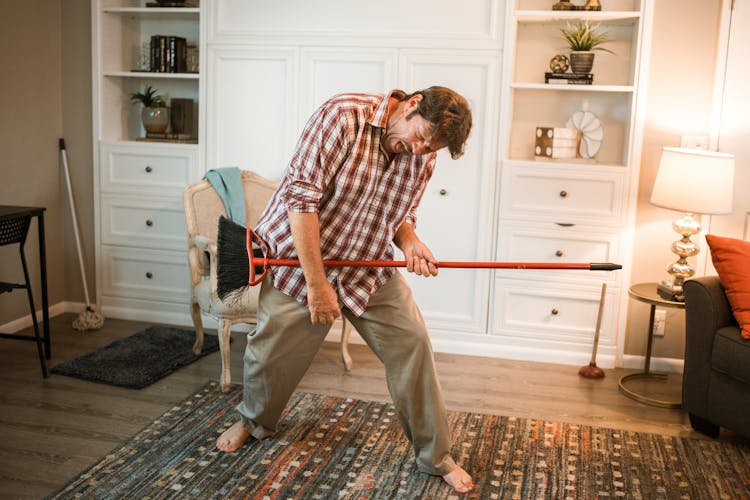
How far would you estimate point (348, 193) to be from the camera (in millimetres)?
2426

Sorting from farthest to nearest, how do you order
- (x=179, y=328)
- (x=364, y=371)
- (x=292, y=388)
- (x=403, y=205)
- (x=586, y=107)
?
(x=179, y=328), (x=586, y=107), (x=364, y=371), (x=292, y=388), (x=403, y=205)

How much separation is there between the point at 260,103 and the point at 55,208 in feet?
4.53

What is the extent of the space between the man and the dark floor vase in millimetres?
1681

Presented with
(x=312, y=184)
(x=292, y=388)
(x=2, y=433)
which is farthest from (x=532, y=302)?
(x=2, y=433)

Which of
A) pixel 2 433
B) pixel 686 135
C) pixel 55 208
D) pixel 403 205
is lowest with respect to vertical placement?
pixel 2 433

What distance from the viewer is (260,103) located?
4176 mm

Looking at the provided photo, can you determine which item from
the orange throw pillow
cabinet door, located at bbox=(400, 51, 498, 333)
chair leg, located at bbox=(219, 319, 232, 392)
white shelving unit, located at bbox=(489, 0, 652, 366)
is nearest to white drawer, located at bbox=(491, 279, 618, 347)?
white shelving unit, located at bbox=(489, 0, 652, 366)

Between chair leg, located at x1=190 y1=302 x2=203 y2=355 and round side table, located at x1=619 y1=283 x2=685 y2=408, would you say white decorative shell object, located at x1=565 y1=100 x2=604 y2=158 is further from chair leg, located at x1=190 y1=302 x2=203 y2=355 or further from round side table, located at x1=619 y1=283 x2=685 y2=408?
chair leg, located at x1=190 y1=302 x2=203 y2=355

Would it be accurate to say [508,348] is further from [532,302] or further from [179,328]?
[179,328]

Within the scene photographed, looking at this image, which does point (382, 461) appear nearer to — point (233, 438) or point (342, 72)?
point (233, 438)

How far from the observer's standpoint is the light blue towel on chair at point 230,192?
3.92 meters

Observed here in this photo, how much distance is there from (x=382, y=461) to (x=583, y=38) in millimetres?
2333

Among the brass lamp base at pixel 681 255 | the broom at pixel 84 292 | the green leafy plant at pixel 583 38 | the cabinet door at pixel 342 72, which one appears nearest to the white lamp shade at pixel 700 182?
the brass lamp base at pixel 681 255

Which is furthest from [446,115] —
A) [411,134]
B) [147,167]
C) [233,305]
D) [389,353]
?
[147,167]
